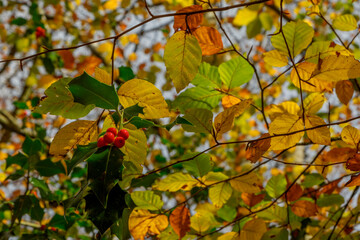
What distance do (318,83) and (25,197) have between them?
1078 millimetres

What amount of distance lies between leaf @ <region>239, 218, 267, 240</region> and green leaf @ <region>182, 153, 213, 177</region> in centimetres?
21

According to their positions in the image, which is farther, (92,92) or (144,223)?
(144,223)

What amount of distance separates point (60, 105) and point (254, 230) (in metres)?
0.65

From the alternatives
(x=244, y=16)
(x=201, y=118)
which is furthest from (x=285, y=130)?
(x=244, y=16)

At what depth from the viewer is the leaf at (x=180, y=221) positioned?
86 centimetres

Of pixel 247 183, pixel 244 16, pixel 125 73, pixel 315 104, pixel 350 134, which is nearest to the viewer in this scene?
pixel 350 134

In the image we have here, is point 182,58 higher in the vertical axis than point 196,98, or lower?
higher

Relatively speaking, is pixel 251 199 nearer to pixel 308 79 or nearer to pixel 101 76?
pixel 308 79

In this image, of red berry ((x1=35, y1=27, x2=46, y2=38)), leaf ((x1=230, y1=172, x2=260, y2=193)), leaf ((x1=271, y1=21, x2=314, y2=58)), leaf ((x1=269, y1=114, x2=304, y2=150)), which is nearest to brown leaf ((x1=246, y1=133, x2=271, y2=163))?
leaf ((x1=269, y1=114, x2=304, y2=150))

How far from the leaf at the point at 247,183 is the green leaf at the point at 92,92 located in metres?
0.47

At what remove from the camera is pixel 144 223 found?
850 millimetres

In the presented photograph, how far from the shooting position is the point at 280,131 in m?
0.74

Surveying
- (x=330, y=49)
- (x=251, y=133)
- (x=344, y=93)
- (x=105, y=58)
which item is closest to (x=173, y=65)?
(x=330, y=49)

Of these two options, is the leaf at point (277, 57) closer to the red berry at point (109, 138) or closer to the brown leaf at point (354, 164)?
the brown leaf at point (354, 164)
